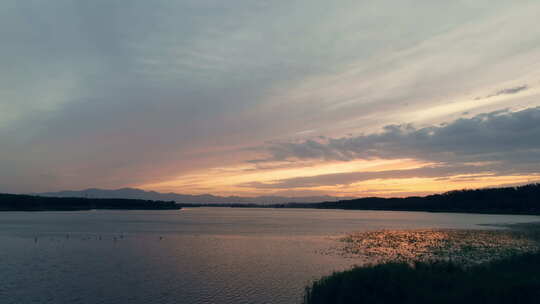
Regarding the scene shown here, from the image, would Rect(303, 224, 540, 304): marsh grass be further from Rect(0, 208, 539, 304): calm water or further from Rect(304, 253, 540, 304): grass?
Rect(0, 208, 539, 304): calm water

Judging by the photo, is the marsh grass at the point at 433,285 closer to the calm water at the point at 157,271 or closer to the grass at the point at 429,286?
the grass at the point at 429,286

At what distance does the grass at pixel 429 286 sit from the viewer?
18969mm

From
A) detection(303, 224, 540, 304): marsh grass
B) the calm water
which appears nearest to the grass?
detection(303, 224, 540, 304): marsh grass

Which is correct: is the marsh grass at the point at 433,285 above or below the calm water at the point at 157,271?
above

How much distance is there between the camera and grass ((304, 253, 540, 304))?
19.0m

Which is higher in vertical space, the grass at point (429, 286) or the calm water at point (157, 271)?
the grass at point (429, 286)

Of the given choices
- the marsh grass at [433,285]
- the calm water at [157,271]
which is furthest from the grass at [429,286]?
the calm water at [157,271]

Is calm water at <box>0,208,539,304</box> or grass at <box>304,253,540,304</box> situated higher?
grass at <box>304,253,540,304</box>

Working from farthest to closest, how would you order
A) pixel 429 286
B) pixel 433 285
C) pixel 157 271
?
pixel 157 271, pixel 433 285, pixel 429 286

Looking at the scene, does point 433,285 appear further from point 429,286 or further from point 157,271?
point 157,271

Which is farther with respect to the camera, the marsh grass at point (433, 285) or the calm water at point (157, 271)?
the calm water at point (157, 271)

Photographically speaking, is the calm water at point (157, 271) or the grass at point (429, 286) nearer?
the grass at point (429, 286)

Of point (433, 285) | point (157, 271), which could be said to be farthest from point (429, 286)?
point (157, 271)

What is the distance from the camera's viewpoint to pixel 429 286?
2259 cm
